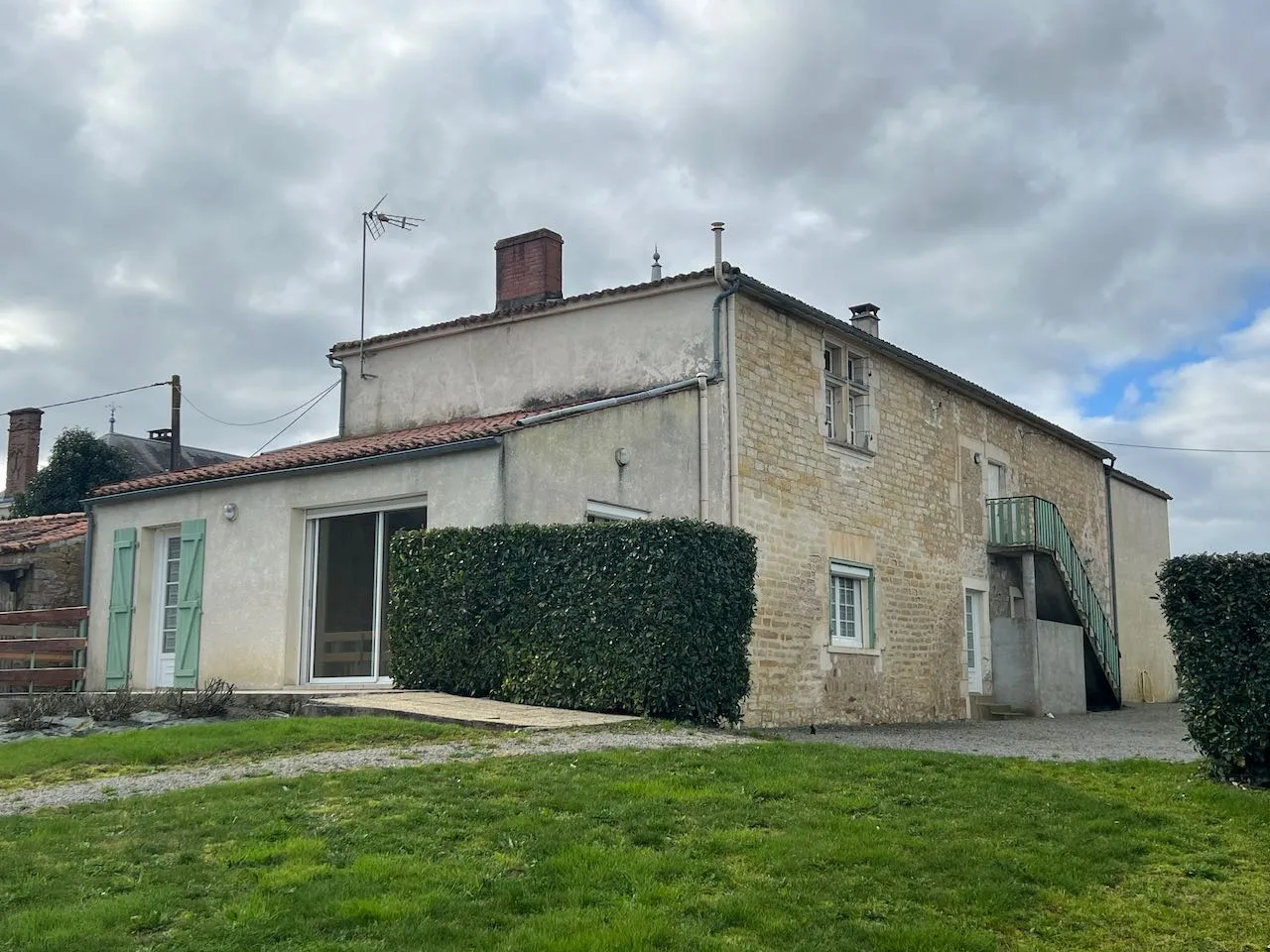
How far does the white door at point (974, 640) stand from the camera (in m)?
20.2

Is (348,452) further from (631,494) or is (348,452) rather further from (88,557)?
(88,557)

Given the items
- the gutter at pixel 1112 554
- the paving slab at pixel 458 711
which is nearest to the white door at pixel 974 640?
the gutter at pixel 1112 554

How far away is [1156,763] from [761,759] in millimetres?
2848

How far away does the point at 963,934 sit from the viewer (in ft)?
16.9

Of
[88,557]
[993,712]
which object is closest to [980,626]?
[993,712]

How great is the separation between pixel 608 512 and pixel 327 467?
3206mm

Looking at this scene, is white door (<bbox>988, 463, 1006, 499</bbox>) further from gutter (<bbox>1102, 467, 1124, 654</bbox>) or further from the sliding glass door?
the sliding glass door

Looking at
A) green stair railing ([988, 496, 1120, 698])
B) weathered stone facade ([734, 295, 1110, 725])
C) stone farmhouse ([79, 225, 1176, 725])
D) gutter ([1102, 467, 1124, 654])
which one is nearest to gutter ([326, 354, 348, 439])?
stone farmhouse ([79, 225, 1176, 725])

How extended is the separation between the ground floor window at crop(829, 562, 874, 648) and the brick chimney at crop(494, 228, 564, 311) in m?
5.41

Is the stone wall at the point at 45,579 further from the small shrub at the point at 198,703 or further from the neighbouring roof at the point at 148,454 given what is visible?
the neighbouring roof at the point at 148,454

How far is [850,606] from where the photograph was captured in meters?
17.3

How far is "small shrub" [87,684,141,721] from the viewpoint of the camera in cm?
1155

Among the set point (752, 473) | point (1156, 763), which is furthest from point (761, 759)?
point (752, 473)

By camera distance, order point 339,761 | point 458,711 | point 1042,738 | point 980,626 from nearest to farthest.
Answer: point 339,761 → point 458,711 → point 1042,738 → point 980,626
